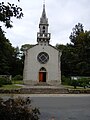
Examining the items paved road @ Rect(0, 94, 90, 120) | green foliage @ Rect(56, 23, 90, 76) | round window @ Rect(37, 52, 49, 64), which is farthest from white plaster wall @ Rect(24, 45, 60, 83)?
paved road @ Rect(0, 94, 90, 120)

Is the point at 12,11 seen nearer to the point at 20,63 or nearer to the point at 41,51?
the point at 41,51

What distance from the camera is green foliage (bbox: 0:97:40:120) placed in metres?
→ 7.73

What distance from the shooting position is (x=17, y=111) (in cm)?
797

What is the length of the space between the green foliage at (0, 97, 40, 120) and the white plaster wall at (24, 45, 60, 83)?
39.8 meters

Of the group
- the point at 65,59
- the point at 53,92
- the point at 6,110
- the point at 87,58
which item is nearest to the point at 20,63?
the point at 65,59

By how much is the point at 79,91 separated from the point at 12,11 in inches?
1130

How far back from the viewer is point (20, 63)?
220 feet

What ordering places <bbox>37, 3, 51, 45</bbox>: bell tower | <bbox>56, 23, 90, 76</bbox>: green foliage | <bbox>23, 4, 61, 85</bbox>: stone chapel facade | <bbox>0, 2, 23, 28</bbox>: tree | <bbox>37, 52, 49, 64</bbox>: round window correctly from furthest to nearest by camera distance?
<bbox>56, 23, 90, 76</bbox>: green foliage < <bbox>37, 3, 51, 45</bbox>: bell tower < <bbox>37, 52, 49, 64</bbox>: round window < <bbox>23, 4, 61, 85</bbox>: stone chapel facade < <bbox>0, 2, 23, 28</bbox>: tree

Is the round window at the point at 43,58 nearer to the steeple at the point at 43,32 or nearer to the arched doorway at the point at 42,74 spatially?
the arched doorway at the point at 42,74

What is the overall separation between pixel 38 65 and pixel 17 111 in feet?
134

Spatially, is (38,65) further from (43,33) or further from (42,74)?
(43,33)

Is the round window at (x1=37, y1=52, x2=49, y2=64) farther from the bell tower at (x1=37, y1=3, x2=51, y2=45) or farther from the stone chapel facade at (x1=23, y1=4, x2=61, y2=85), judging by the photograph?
the bell tower at (x1=37, y1=3, x2=51, y2=45)

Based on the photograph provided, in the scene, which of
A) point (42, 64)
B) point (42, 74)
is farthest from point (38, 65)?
point (42, 74)

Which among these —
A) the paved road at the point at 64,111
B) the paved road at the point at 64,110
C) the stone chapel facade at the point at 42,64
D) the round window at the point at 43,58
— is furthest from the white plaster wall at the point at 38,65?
the paved road at the point at 64,111
